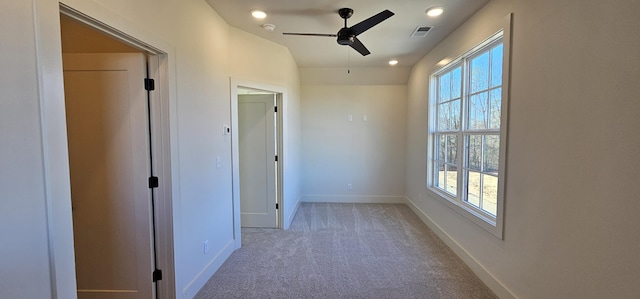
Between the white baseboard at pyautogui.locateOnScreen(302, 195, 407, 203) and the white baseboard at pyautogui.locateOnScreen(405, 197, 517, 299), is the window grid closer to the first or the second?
the white baseboard at pyautogui.locateOnScreen(405, 197, 517, 299)

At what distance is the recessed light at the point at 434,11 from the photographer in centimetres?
263

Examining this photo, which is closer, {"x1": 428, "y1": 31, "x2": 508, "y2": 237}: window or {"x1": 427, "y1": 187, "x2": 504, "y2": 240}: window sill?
{"x1": 427, "y1": 187, "x2": 504, "y2": 240}: window sill

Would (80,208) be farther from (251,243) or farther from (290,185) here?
(290,185)

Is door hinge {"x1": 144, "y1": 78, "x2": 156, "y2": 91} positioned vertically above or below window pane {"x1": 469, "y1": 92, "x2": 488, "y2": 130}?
above

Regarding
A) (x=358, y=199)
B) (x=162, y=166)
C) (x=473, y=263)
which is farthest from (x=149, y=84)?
(x=358, y=199)

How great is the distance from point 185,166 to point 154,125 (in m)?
0.41

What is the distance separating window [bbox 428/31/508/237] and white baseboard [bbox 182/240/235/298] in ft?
8.85

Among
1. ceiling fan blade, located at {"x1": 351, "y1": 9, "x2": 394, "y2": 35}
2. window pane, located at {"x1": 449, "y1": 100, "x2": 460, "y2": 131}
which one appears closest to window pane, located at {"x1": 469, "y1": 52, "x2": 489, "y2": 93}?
window pane, located at {"x1": 449, "y1": 100, "x2": 460, "y2": 131}

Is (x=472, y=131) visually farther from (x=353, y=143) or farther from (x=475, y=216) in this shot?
(x=353, y=143)

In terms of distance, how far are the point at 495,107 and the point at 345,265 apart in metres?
2.20

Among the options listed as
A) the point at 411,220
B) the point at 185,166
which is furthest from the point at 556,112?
the point at 411,220

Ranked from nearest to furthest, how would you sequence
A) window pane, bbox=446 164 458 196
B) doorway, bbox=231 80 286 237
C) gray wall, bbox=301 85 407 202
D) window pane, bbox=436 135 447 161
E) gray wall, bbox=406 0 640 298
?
gray wall, bbox=406 0 640 298, window pane, bbox=446 164 458 196, window pane, bbox=436 135 447 161, doorway, bbox=231 80 286 237, gray wall, bbox=301 85 407 202

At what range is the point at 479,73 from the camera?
9.37ft

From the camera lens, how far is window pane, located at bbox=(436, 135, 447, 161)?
12.6 ft
